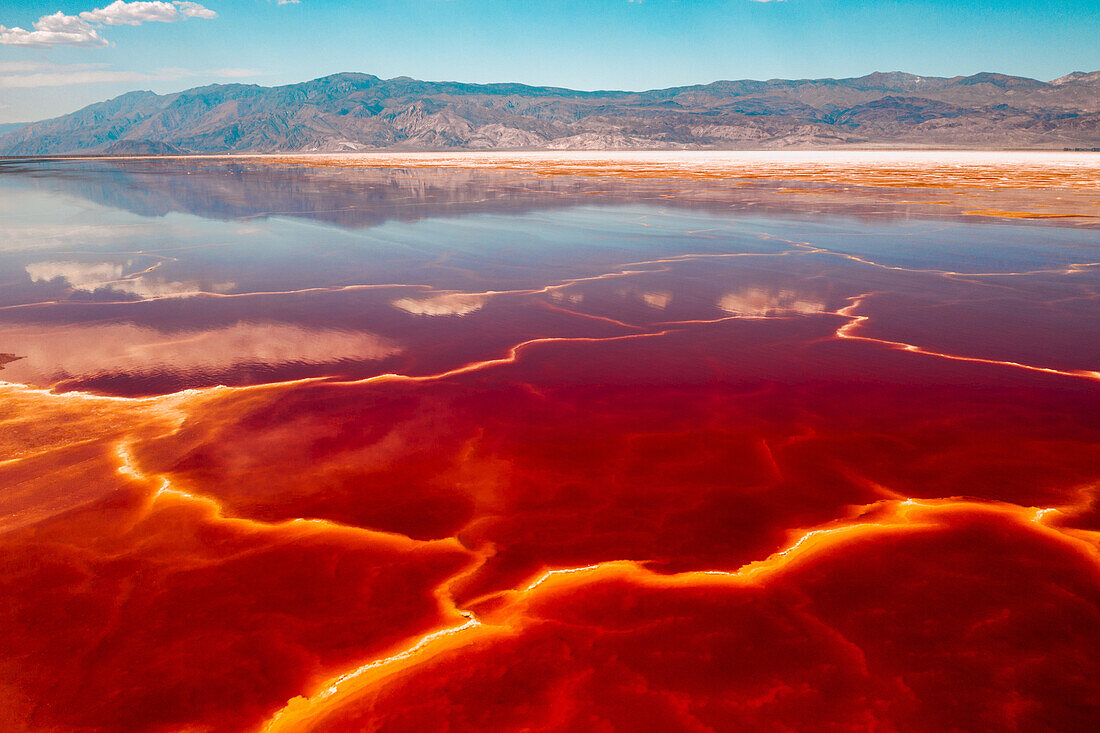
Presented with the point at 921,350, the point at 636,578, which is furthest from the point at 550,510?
the point at 921,350

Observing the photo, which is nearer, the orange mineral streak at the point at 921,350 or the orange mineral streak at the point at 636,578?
the orange mineral streak at the point at 636,578

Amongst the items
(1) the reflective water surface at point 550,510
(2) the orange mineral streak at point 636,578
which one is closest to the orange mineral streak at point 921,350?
(1) the reflective water surface at point 550,510

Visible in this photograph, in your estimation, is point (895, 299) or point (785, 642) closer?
point (785, 642)

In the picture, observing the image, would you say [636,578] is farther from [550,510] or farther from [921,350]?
[921,350]

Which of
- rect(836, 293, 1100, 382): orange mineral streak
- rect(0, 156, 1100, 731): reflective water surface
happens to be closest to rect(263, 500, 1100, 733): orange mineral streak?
rect(0, 156, 1100, 731): reflective water surface

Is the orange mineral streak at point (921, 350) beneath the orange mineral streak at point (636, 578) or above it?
above

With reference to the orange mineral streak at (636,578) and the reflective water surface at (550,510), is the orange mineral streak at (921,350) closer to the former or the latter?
the reflective water surface at (550,510)

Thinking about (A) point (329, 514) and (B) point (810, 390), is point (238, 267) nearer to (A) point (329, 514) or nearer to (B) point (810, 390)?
(A) point (329, 514)

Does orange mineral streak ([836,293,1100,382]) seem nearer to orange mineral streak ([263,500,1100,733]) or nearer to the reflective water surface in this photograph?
the reflective water surface

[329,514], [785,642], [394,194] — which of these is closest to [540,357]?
[329,514]
